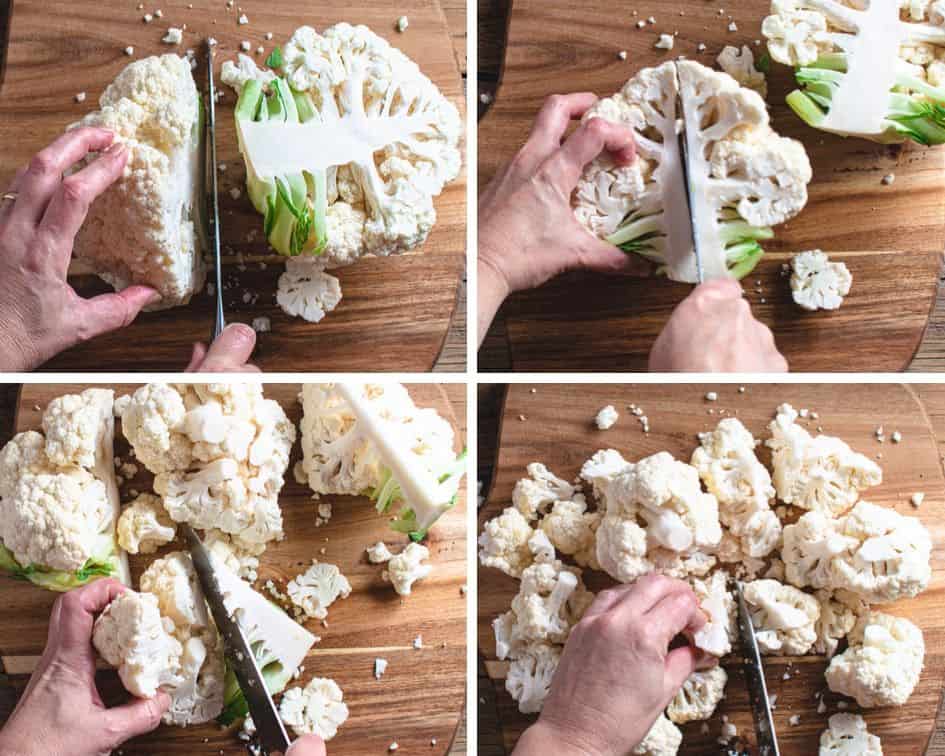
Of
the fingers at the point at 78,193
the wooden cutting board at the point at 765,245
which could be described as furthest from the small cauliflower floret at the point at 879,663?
the fingers at the point at 78,193

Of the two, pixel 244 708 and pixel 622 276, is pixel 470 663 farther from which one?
pixel 622 276

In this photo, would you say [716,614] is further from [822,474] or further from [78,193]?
[78,193]

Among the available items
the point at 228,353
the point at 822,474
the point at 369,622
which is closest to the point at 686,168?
the point at 822,474

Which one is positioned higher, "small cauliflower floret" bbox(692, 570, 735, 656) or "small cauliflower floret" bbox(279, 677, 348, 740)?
"small cauliflower floret" bbox(692, 570, 735, 656)

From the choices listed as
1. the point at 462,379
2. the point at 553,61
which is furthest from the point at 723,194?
the point at 462,379

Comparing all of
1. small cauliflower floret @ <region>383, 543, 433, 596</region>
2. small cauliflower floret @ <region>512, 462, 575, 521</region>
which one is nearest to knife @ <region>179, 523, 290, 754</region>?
small cauliflower floret @ <region>383, 543, 433, 596</region>

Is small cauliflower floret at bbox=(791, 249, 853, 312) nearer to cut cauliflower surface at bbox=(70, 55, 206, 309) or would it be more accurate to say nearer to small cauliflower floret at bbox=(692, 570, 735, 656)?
small cauliflower floret at bbox=(692, 570, 735, 656)
